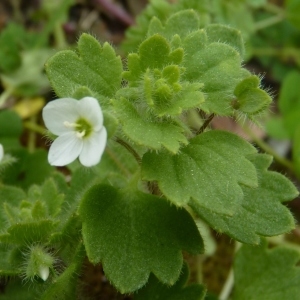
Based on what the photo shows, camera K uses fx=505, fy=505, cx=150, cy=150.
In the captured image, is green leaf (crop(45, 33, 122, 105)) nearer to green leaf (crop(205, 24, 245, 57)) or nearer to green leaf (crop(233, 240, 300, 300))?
Answer: green leaf (crop(205, 24, 245, 57))

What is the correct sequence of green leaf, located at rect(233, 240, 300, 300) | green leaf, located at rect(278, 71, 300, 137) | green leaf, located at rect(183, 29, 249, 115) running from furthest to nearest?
green leaf, located at rect(278, 71, 300, 137)
green leaf, located at rect(233, 240, 300, 300)
green leaf, located at rect(183, 29, 249, 115)

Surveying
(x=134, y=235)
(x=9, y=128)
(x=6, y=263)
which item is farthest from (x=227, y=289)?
(x=9, y=128)

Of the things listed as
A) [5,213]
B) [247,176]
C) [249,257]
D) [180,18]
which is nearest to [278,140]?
[249,257]

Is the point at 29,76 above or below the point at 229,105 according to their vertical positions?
below

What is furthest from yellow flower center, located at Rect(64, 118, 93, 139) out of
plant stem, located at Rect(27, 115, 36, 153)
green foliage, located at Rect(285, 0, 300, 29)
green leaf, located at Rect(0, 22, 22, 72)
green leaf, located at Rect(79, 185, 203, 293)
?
green foliage, located at Rect(285, 0, 300, 29)

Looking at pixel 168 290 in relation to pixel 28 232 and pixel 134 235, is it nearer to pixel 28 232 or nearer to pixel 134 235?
pixel 134 235

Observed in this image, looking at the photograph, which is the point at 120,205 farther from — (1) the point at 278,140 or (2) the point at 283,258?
(1) the point at 278,140
